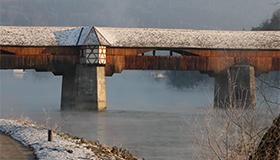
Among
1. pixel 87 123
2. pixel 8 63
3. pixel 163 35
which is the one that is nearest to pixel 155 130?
pixel 87 123

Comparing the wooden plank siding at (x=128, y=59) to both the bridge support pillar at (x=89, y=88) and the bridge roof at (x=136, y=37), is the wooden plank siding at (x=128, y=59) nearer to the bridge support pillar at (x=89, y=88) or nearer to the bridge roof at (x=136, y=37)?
the bridge roof at (x=136, y=37)

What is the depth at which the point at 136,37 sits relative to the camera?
970 inches

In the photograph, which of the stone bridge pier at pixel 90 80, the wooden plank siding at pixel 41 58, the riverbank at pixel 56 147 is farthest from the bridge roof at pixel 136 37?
the riverbank at pixel 56 147

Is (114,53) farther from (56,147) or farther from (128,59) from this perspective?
(56,147)

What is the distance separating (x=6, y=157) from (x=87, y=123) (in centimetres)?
1216

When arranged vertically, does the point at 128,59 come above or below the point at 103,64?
above

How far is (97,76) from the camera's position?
22984mm

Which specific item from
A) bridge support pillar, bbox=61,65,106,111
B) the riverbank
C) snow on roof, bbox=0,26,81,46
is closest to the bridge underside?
bridge support pillar, bbox=61,65,106,111

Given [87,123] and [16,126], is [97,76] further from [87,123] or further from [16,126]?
[16,126]

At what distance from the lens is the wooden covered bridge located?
2320 centimetres

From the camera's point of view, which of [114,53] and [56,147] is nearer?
[56,147]

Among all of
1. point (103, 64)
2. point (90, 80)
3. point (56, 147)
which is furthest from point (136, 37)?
point (56, 147)

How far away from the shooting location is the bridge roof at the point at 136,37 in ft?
76.9

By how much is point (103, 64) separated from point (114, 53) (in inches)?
52.5
